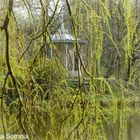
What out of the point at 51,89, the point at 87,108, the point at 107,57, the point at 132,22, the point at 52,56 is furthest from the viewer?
the point at 107,57

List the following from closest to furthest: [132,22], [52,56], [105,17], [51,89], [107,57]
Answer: [105,17], [132,22], [52,56], [51,89], [107,57]

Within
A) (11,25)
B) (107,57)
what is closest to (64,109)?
(11,25)

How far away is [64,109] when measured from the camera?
1.79 meters

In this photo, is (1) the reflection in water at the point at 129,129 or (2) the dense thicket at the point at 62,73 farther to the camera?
(1) the reflection in water at the point at 129,129

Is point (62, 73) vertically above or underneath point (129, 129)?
above

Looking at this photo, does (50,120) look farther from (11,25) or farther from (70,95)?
(11,25)

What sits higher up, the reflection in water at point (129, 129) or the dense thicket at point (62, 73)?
the dense thicket at point (62, 73)

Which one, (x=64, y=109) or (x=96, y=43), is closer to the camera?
(x=96, y=43)

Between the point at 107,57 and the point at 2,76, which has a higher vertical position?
the point at 2,76

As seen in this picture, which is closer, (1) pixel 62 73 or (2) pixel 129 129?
(1) pixel 62 73

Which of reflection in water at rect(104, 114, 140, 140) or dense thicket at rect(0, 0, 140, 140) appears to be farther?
reflection in water at rect(104, 114, 140, 140)

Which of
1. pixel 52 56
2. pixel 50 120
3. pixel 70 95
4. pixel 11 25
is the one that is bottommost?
pixel 50 120

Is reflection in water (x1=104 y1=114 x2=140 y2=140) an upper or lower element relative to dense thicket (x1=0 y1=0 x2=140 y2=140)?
lower

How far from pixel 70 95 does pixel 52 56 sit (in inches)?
10.4
